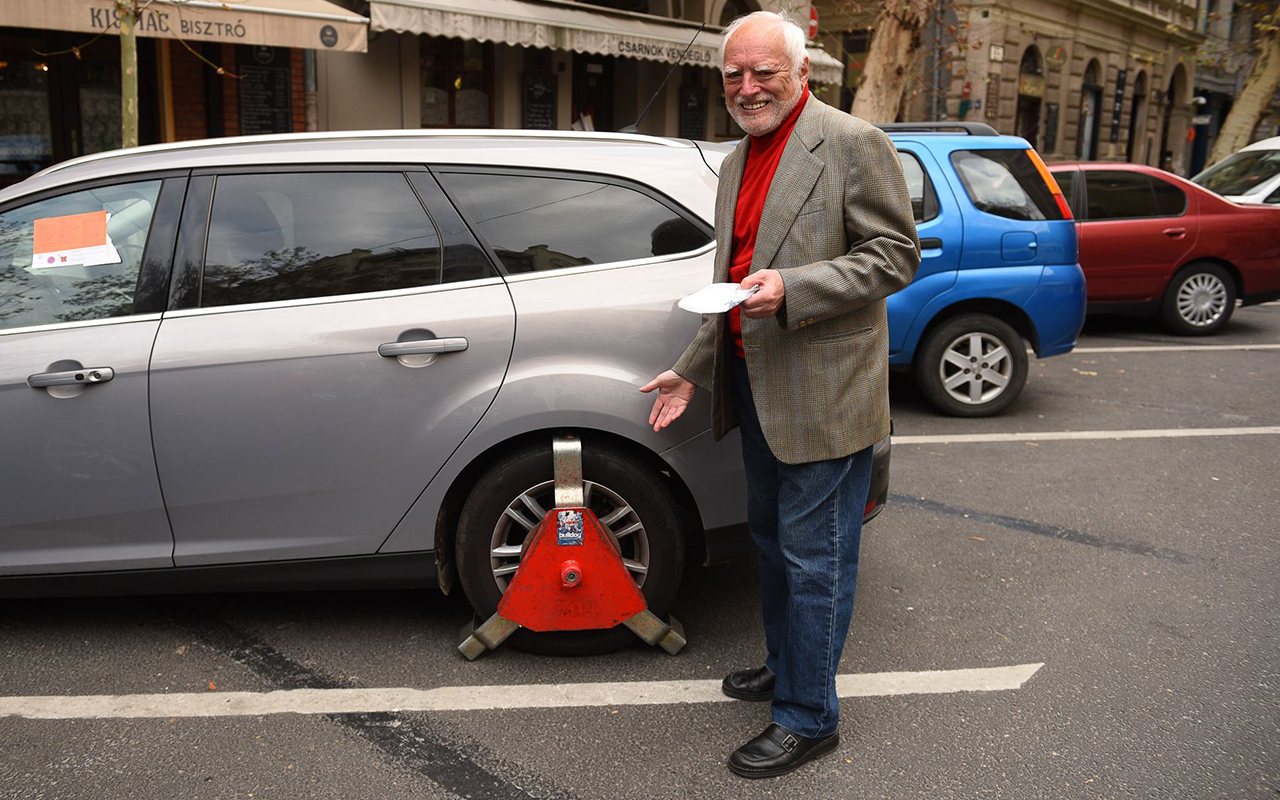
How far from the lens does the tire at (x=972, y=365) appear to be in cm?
662

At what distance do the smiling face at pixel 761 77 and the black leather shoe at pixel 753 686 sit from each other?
5.30 ft

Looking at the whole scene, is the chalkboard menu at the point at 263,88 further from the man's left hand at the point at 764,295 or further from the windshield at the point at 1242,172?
the windshield at the point at 1242,172

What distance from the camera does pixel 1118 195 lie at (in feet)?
31.0

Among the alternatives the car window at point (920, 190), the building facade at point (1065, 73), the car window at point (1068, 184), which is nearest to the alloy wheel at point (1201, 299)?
the car window at point (1068, 184)

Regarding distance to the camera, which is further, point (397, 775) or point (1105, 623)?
point (1105, 623)

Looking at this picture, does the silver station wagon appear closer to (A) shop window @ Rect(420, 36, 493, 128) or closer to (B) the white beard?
(B) the white beard

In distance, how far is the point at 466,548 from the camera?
3352mm

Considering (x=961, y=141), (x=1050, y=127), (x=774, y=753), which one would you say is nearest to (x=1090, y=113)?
(x=1050, y=127)

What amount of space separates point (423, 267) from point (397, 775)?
1500 mm

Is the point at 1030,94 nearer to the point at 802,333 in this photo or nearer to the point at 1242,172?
the point at 1242,172

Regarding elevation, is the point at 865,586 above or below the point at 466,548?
below

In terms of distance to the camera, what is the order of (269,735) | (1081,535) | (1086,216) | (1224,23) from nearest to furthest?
(269,735) < (1081,535) < (1086,216) < (1224,23)

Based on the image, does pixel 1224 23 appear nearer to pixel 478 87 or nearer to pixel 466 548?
pixel 478 87

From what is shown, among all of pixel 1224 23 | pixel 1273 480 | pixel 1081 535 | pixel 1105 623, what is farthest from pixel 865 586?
pixel 1224 23
